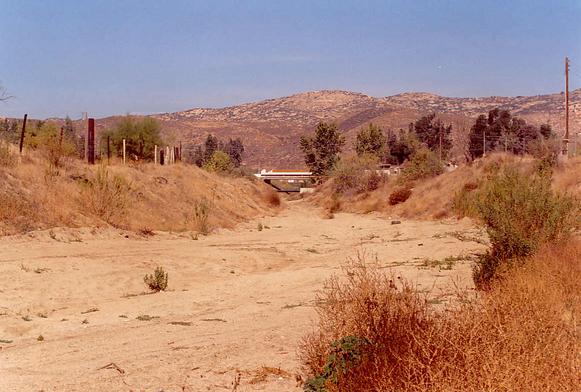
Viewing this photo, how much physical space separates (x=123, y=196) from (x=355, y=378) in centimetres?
2453

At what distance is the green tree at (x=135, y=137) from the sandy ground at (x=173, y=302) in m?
25.8

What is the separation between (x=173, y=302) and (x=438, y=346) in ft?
34.1

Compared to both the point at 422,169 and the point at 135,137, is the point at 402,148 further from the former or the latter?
the point at 135,137

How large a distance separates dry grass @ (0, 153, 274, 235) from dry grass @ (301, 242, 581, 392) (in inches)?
682

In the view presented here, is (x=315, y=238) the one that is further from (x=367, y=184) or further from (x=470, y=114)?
(x=470, y=114)

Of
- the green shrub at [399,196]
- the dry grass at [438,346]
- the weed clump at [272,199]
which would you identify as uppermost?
the dry grass at [438,346]

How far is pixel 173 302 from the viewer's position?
604 inches

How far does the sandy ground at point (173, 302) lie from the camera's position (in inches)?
329

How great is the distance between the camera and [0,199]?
2366 centimetres

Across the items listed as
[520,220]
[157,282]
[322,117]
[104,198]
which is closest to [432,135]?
[104,198]

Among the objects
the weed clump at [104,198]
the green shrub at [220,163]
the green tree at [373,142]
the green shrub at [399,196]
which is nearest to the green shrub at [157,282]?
the weed clump at [104,198]

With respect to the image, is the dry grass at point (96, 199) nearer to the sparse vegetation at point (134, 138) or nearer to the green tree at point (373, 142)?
the sparse vegetation at point (134, 138)

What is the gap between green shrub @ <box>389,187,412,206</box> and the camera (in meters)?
50.6

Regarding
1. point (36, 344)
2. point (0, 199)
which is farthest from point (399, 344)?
point (0, 199)
